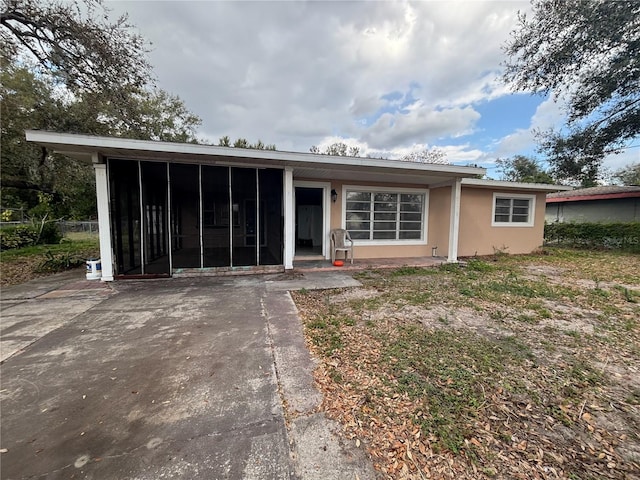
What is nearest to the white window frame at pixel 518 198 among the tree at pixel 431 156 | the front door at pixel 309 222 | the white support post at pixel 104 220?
the front door at pixel 309 222

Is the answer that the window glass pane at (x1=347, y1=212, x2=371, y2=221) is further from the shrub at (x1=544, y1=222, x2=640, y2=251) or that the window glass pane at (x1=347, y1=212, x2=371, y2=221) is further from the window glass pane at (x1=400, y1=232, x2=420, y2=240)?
the shrub at (x1=544, y1=222, x2=640, y2=251)

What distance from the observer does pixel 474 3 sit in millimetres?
6988

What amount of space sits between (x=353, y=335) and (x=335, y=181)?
17.7 feet

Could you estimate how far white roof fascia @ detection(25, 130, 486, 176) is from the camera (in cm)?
451

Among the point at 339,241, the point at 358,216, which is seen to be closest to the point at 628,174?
the point at 358,216

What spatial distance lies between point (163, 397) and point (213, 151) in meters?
4.46

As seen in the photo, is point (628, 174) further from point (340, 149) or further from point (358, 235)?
point (358, 235)

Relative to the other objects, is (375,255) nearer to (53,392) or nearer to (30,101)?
(53,392)

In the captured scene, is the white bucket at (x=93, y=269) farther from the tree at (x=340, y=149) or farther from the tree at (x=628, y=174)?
the tree at (x=628, y=174)

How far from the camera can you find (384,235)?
846 cm

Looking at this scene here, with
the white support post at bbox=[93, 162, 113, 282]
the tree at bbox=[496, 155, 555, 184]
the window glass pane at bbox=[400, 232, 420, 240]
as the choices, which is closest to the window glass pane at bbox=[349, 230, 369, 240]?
the window glass pane at bbox=[400, 232, 420, 240]

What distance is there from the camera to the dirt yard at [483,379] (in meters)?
1.56

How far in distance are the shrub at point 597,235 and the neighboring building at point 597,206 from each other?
257 centimetres

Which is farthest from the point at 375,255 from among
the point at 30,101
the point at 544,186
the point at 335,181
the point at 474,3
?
the point at 30,101
